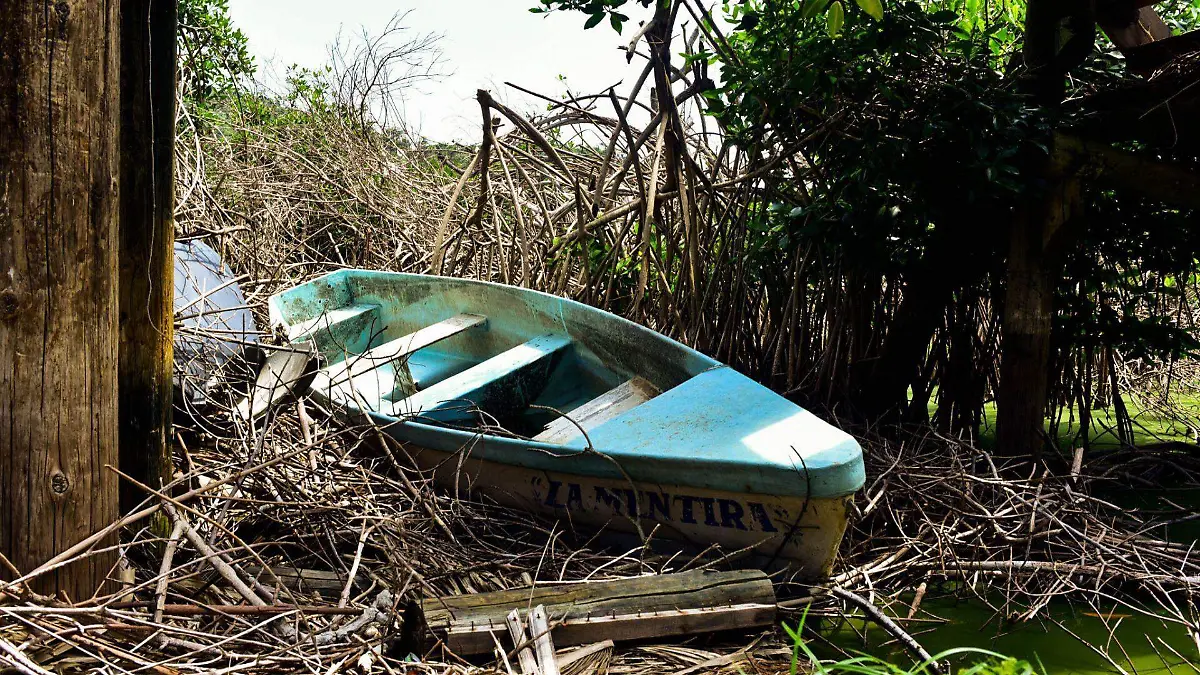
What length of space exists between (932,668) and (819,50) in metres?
3.08

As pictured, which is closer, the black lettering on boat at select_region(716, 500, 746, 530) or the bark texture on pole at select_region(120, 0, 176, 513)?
the bark texture on pole at select_region(120, 0, 176, 513)

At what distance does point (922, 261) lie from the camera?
5.23 m

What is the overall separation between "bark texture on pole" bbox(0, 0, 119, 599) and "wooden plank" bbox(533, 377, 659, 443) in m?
1.94

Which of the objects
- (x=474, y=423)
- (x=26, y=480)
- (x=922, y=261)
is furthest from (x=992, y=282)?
(x=26, y=480)

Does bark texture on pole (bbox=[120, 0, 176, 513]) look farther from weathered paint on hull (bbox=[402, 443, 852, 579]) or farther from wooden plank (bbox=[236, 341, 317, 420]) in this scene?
weathered paint on hull (bbox=[402, 443, 852, 579])

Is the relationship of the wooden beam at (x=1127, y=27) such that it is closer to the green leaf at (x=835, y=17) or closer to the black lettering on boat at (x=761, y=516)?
the black lettering on boat at (x=761, y=516)

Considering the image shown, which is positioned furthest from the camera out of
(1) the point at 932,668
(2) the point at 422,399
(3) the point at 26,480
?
(2) the point at 422,399

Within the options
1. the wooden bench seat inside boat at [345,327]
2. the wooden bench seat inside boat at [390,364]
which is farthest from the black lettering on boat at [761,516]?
the wooden bench seat inside boat at [345,327]

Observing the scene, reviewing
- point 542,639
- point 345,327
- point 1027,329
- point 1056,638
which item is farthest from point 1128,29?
point 345,327

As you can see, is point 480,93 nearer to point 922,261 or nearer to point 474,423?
point 474,423

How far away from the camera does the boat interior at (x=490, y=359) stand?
454 cm

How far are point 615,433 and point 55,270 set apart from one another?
198 centimetres

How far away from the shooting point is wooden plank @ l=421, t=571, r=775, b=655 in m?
2.90

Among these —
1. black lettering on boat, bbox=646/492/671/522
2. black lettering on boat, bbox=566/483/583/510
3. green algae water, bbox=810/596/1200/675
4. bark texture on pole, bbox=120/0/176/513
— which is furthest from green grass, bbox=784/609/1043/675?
bark texture on pole, bbox=120/0/176/513
